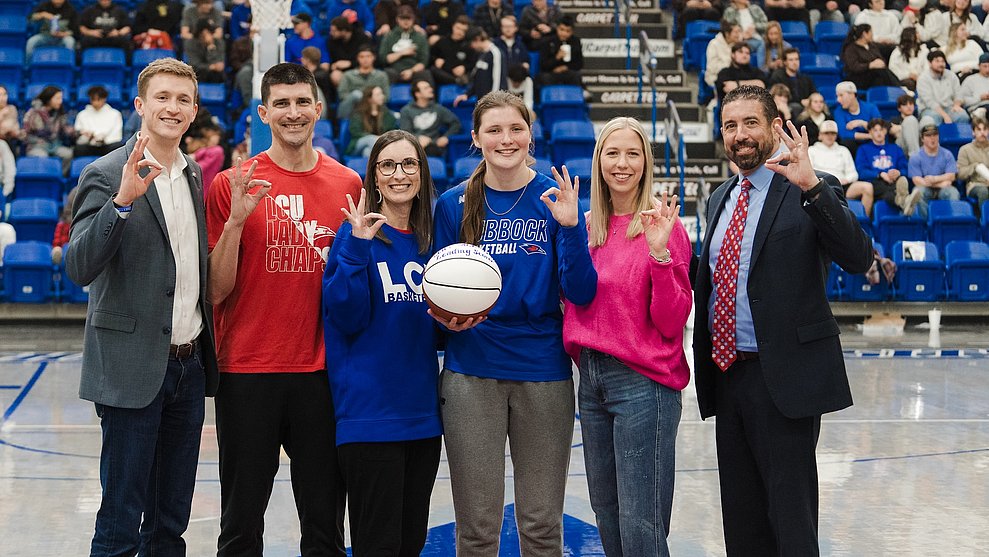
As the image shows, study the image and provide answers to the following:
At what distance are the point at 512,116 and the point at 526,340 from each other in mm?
759

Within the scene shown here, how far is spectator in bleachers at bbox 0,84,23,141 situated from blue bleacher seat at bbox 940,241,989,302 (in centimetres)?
1089

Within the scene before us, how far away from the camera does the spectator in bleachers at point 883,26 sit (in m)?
15.9

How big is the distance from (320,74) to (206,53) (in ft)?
5.25

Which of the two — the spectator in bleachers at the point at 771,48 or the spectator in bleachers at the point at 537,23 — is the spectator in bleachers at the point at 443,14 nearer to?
the spectator in bleachers at the point at 537,23

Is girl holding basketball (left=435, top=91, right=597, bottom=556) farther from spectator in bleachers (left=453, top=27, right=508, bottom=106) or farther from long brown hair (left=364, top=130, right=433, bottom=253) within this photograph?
spectator in bleachers (left=453, top=27, right=508, bottom=106)

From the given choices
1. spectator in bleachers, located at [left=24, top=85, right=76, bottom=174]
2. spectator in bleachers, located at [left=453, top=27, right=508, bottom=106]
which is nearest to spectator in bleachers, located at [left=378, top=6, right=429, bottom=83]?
spectator in bleachers, located at [left=453, top=27, right=508, bottom=106]

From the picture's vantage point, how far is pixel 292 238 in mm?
3842

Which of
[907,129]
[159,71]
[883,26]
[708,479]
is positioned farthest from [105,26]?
[159,71]

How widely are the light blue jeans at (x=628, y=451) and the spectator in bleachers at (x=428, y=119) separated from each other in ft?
31.0

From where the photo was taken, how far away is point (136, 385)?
353cm

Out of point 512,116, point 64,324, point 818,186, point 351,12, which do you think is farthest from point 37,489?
point 351,12

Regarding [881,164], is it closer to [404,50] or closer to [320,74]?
[404,50]

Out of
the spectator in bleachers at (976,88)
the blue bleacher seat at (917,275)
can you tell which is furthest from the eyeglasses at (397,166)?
the spectator in bleachers at (976,88)

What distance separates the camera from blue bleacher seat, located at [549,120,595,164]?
526 inches
